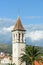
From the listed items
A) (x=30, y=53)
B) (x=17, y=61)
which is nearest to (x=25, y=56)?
(x=30, y=53)

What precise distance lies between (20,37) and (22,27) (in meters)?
2.82

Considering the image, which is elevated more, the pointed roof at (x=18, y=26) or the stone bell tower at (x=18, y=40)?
the pointed roof at (x=18, y=26)

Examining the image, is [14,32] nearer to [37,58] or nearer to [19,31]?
[19,31]

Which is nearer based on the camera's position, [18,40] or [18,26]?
[18,40]

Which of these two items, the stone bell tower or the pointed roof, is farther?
the pointed roof

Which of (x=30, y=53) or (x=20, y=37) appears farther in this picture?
(x=20, y=37)

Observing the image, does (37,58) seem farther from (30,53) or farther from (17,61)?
(17,61)

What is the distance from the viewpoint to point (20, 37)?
87000mm

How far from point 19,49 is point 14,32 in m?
4.83

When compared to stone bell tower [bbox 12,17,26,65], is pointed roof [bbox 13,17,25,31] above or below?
above

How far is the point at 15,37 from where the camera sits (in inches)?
3430

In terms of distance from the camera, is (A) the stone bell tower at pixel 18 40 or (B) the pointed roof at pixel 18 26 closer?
(A) the stone bell tower at pixel 18 40

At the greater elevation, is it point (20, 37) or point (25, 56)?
point (20, 37)

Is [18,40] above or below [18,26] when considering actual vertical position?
below
